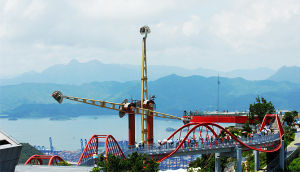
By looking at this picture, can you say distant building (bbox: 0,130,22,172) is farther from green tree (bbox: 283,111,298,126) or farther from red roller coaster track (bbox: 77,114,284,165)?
green tree (bbox: 283,111,298,126)

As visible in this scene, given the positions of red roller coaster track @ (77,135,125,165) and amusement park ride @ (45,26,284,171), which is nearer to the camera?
red roller coaster track @ (77,135,125,165)

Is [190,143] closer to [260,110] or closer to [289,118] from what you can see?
[260,110]

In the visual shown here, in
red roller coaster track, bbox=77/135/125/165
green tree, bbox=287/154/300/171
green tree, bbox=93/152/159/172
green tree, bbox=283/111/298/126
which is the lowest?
green tree, bbox=287/154/300/171

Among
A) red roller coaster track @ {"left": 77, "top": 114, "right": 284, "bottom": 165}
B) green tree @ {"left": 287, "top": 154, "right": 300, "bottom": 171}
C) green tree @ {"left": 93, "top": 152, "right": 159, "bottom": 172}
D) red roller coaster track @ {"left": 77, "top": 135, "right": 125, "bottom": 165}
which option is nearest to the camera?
green tree @ {"left": 93, "top": 152, "right": 159, "bottom": 172}

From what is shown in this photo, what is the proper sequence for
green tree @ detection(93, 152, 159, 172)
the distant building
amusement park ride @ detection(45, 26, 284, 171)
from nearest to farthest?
the distant building
green tree @ detection(93, 152, 159, 172)
amusement park ride @ detection(45, 26, 284, 171)

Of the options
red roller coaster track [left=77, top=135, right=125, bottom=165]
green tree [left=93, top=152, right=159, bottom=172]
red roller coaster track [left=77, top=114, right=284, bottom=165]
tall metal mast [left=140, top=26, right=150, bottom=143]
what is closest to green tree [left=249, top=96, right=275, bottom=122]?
red roller coaster track [left=77, top=114, right=284, bottom=165]

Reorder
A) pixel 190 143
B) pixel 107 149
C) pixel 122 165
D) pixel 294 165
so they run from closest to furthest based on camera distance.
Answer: pixel 122 165 < pixel 107 149 < pixel 190 143 < pixel 294 165

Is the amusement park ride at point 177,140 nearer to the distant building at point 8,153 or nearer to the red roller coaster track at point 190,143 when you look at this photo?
the red roller coaster track at point 190,143

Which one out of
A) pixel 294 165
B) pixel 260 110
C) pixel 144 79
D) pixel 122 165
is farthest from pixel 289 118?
pixel 122 165
